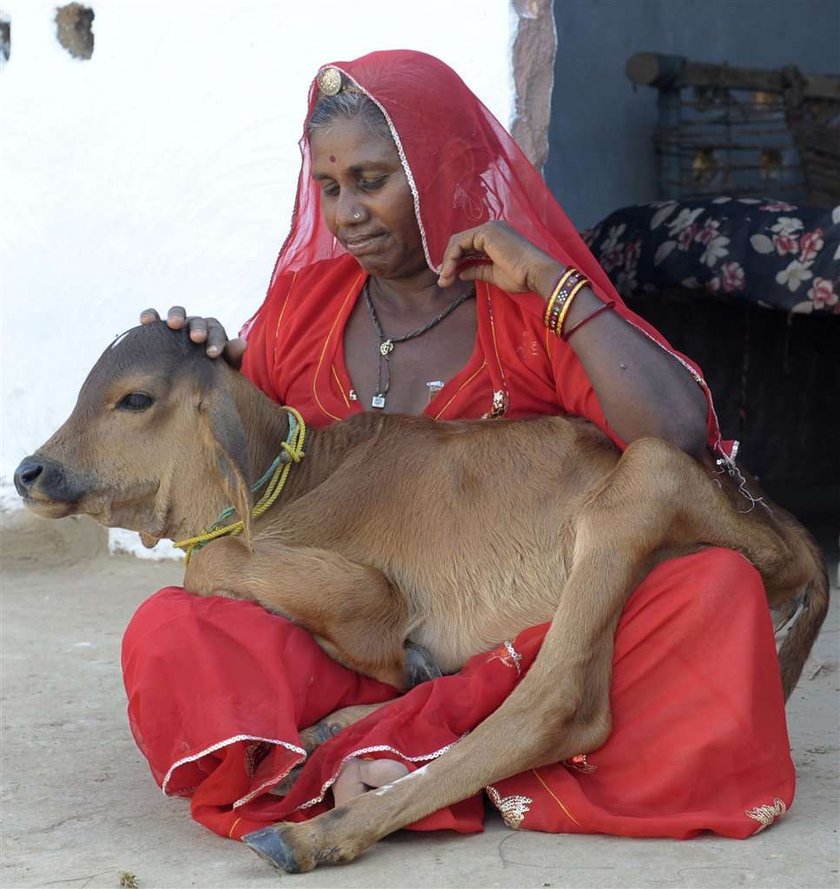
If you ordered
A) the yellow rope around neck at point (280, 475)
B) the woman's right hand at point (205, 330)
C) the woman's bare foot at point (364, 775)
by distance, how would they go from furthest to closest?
the yellow rope around neck at point (280, 475)
the woman's right hand at point (205, 330)
the woman's bare foot at point (364, 775)

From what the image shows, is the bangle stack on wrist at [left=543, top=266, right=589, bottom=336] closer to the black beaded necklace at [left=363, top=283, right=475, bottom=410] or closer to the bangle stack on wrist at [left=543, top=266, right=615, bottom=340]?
the bangle stack on wrist at [left=543, top=266, right=615, bottom=340]

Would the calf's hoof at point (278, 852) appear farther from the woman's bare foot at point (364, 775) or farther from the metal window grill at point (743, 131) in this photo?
the metal window grill at point (743, 131)

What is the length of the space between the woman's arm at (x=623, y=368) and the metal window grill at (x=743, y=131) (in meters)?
4.47

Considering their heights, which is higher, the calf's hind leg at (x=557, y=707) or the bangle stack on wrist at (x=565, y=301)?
the bangle stack on wrist at (x=565, y=301)

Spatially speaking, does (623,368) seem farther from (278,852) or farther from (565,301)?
(278,852)

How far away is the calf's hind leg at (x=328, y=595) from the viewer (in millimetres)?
3162

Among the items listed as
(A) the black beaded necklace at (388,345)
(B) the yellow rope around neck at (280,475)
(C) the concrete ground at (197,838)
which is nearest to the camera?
(C) the concrete ground at (197,838)

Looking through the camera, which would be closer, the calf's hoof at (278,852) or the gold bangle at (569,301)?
the calf's hoof at (278,852)

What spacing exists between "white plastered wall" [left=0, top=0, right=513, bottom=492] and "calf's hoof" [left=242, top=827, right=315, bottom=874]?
321 centimetres

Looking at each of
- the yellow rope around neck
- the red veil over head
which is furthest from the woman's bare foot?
the red veil over head

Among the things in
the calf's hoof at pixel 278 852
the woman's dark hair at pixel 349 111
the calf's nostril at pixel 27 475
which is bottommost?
the calf's hoof at pixel 278 852

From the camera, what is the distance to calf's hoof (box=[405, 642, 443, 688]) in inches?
129

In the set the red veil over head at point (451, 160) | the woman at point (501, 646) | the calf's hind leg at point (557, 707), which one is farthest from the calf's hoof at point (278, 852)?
the red veil over head at point (451, 160)

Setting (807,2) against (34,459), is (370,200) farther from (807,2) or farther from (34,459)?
(807,2)
